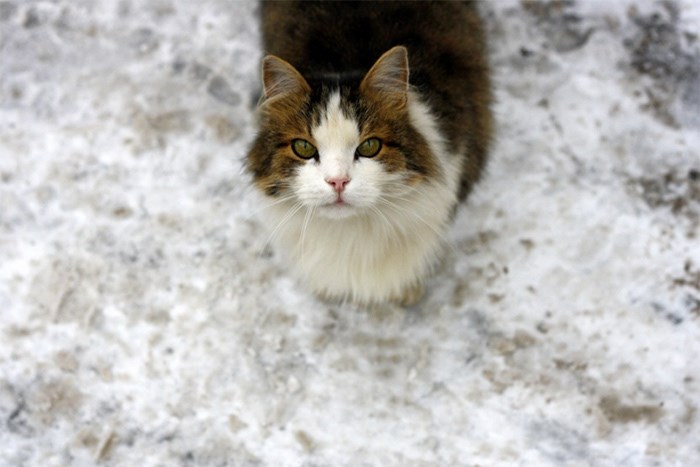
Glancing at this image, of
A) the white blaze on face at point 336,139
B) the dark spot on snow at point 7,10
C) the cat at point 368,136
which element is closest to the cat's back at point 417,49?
the cat at point 368,136

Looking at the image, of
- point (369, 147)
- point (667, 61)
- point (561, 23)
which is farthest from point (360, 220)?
point (667, 61)

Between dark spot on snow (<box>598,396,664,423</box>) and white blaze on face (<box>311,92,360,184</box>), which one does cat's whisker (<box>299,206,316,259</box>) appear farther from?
dark spot on snow (<box>598,396,664,423</box>)

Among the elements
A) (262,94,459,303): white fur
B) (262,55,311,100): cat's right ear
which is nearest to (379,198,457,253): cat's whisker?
(262,94,459,303): white fur

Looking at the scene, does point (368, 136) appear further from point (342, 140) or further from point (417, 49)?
point (417, 49)

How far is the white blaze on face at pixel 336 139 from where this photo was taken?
Answer: 1902 mm

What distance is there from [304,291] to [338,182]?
0.91 metres

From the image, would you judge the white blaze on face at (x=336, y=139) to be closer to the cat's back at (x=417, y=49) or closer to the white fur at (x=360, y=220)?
the white fur at (x=360, y=220)

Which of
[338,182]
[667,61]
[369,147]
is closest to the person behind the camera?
[338,182]

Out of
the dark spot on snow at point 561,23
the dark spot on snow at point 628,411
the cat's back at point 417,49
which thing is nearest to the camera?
the cat's back at point 417,49

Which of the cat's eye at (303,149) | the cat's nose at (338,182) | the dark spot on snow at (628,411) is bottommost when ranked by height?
the dark spot on snow at (628,411)

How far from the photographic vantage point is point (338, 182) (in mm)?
1879

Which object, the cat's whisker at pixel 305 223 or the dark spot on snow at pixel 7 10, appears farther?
the dark spot on snow at pixel 7 10

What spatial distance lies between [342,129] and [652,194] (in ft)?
5.03

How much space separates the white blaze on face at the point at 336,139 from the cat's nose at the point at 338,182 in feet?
0.05
